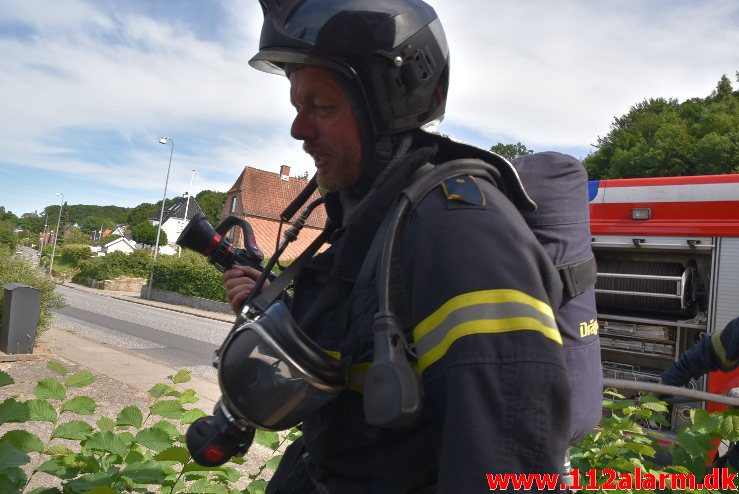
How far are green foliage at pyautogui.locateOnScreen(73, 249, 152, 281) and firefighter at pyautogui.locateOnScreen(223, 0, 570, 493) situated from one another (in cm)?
4201

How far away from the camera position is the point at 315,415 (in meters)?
1.32

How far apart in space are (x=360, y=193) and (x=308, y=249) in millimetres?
Result: 206

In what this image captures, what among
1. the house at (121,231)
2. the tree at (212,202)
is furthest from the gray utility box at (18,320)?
the house at (121,231)

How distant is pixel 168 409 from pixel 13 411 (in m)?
0.43

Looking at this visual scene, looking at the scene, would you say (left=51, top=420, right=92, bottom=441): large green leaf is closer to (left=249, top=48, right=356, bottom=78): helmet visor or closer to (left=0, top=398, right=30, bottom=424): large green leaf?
(left=0, top=398, right=30, bottom=424): large green leaf

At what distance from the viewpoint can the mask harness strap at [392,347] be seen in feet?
3.17

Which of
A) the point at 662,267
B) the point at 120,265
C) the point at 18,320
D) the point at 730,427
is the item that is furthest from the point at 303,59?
the point at 120,265

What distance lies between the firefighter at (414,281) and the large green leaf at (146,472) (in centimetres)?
31

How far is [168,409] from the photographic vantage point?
5.89 ft

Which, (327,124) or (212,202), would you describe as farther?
(212,202)

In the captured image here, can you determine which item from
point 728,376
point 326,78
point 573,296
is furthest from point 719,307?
point 326,78

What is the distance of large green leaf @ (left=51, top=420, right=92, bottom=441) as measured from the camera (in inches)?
62.6

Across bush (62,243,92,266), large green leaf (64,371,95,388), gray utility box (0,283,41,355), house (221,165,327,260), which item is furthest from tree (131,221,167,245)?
large green leaf (64,371,95,388)

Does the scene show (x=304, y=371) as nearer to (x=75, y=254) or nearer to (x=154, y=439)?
(x=154, y=439)
